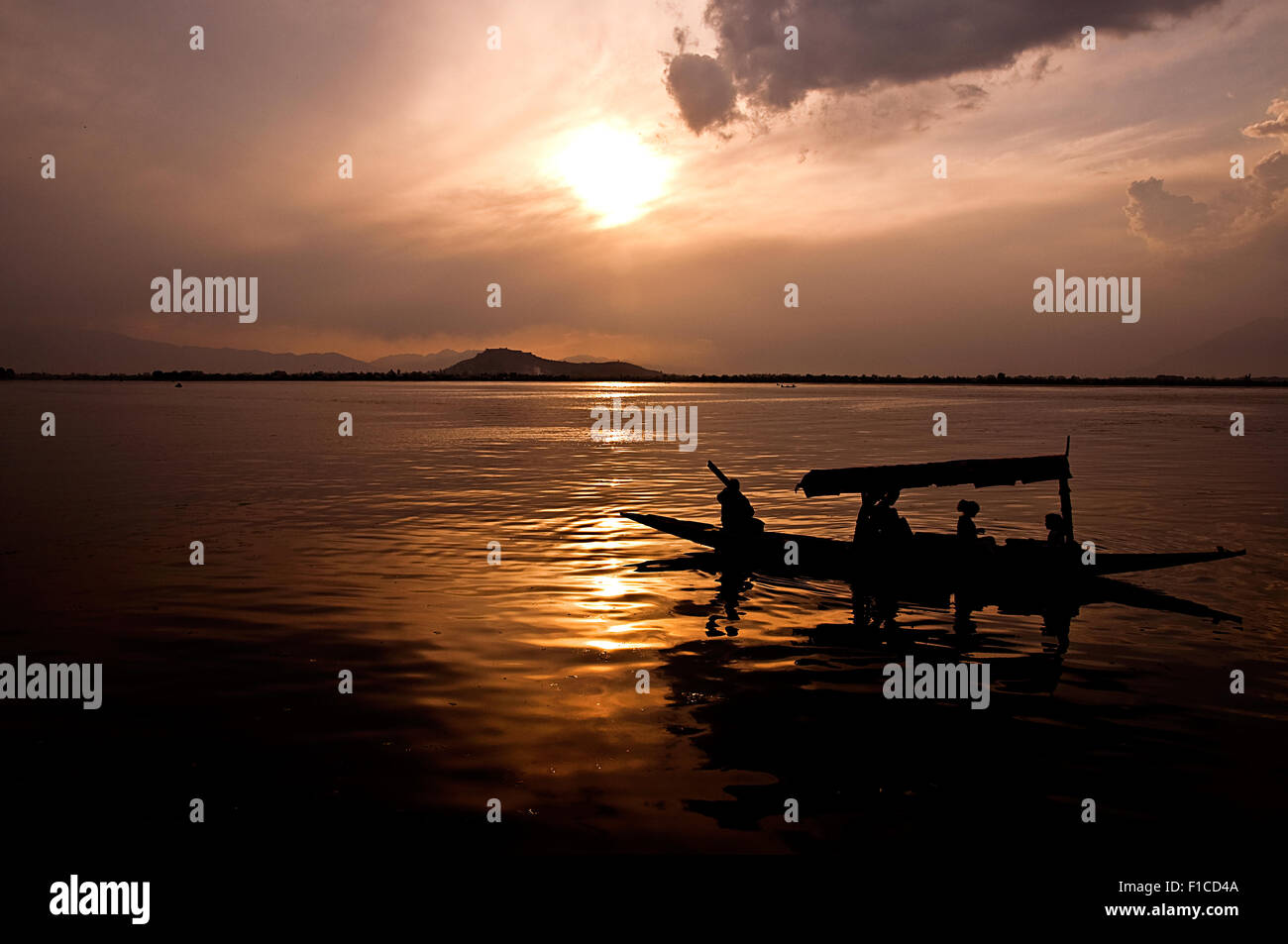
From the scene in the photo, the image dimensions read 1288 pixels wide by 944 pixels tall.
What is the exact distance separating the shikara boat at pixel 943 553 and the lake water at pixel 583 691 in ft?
2.53

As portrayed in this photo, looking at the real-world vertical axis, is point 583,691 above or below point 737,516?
below

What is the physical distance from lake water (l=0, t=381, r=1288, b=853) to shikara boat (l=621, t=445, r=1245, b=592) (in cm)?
77

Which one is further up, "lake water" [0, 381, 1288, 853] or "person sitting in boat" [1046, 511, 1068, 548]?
"person sitting in boat" [1046, 511, 1068, 548]

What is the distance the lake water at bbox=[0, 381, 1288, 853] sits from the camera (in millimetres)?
8531

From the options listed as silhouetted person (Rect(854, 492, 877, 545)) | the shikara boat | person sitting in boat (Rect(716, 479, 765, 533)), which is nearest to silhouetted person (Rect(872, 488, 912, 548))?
silhouetted person (Rect(854, 492, 877, 545))

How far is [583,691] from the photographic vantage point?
38.9ft

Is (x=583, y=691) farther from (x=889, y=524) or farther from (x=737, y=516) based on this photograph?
(x=889, y=524)

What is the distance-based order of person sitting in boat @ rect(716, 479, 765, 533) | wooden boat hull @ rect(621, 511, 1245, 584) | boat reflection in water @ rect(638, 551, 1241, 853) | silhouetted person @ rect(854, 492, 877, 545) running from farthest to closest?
1. person sitting in boat @ rect(716, 479, 765, 533)
2. silhouetted person @ rect(854, 492, 877, 545)
3. wooden boat hull @ rect(621, 511, 1245, 584)
4. boat reflection in water @ rect(638, 551, 1241, 853)

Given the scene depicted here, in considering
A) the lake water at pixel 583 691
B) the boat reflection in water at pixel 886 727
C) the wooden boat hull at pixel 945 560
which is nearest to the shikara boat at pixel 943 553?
the wooden boat hull at pixel 945 560

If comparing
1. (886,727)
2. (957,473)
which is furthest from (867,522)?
(886,727)

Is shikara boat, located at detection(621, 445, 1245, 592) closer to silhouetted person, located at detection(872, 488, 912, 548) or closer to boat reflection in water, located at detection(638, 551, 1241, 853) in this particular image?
silhouetted person, located at detection(872, 488, 912, 548)

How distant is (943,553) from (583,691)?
8.93m

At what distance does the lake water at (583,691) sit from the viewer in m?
8.53
